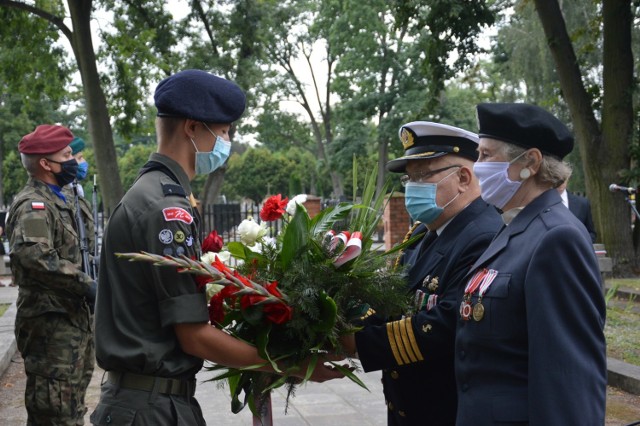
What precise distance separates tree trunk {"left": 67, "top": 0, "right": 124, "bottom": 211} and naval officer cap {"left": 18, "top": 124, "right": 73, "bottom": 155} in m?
11.9

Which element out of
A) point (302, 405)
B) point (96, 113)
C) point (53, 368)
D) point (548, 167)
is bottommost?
point (302, 405)

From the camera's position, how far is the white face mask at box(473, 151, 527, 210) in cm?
271

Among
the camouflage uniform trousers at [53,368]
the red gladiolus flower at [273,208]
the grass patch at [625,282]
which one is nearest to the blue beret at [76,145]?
the camouflage uniform trousers at [53,368]

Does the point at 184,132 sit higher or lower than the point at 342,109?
lower

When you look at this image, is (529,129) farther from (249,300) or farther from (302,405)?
(302,405)

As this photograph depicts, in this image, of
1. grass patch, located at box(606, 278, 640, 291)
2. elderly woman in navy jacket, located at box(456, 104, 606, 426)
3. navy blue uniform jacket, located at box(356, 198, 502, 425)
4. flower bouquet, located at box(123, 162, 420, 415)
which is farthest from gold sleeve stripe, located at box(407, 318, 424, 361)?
grass patch, located at box(606, 278, 640, 291)

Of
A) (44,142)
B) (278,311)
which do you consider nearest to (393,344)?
(278,311)

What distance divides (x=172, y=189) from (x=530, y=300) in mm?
1177

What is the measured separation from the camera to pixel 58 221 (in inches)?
200

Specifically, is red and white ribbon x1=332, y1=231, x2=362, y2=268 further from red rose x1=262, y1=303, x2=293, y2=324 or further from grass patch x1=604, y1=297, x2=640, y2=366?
grass patch x1=604, y1=297, x2=640, y2=366

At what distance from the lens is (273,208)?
3.32 meters

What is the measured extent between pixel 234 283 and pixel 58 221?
2827 mm

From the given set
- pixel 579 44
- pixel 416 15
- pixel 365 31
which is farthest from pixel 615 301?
pixel 365 31

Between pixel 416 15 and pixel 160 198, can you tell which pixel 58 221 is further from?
pixel 416 15
